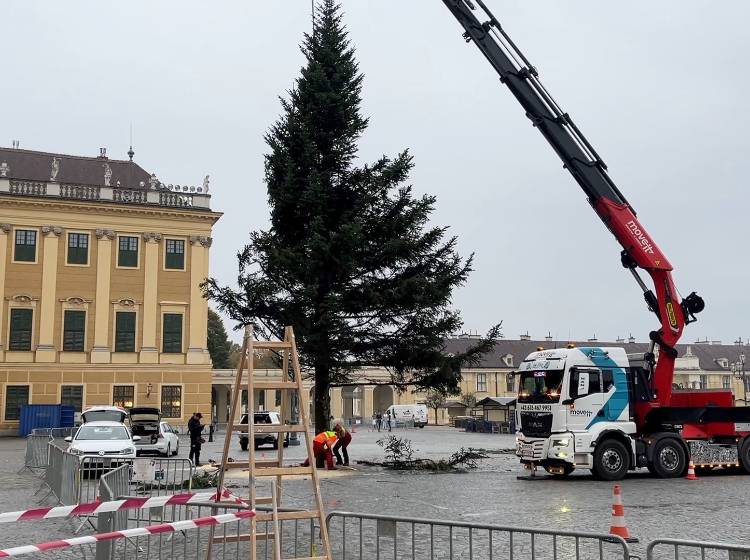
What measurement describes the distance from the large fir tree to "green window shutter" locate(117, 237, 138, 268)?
2836 cm

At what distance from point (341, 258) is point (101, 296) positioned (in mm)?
31804

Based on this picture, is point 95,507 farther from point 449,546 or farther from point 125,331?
point 125,331

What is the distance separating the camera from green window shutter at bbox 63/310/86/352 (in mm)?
51469

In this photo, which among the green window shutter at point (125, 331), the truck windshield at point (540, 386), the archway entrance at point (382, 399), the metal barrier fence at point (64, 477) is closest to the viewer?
the metal barrier fence at point (64, 477)

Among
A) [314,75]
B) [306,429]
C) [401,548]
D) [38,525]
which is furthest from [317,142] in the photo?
[306,429]

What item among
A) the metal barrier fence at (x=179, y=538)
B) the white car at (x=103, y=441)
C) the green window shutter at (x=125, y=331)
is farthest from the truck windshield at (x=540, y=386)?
the green window shutter at (x=125, y=331)

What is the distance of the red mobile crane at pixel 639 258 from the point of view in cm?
2308

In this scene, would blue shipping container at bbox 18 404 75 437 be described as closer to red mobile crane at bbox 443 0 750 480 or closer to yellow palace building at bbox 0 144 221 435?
yellow palace building at bbox 0 144 221 435

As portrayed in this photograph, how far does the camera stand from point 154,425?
3369cm

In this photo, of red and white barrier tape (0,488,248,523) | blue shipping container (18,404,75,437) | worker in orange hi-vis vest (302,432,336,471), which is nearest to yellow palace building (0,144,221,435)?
blue shipping container (18,404,75,437)

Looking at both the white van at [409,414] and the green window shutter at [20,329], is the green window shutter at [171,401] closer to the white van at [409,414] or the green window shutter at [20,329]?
the green window shutter at [20,329]

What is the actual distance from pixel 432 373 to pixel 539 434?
15.8ft

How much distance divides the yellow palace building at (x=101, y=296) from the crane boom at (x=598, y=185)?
3377 centimetres

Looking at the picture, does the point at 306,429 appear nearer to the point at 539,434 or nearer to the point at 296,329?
the point at 539,434
